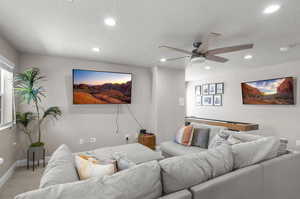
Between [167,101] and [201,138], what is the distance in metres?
1.85

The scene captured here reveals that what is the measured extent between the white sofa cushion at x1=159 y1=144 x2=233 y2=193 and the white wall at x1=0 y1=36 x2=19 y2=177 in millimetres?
2864

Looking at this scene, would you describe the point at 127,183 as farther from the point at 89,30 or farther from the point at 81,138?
the point at 81,138

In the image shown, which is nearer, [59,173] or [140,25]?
[59,173]

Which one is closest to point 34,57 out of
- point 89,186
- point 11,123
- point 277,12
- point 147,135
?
point 11,123

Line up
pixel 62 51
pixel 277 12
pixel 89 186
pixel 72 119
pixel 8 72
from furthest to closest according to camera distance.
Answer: pixel 72 119, pixel 62 51, pixel 8 72, pixel 277 12, pixel 89 186

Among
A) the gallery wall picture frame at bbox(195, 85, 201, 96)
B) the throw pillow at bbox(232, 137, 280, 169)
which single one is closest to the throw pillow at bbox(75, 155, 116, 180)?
the throw pillow at bbox(232, 137, 280, 169)

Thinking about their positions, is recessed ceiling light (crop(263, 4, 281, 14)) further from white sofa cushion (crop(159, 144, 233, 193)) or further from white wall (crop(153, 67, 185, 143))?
white wall (crop(153, 67, 185, 143))

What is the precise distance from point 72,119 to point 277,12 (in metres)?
4.23

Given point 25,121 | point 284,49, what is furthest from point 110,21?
point 284,49

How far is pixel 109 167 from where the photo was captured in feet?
3.83

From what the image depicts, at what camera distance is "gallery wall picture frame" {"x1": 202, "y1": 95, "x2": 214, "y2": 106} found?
6.02 metres

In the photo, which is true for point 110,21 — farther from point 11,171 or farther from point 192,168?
point 11,171

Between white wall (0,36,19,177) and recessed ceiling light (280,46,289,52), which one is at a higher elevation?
recessed ceiling light (280,46,289,52)

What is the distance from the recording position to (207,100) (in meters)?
6.19
